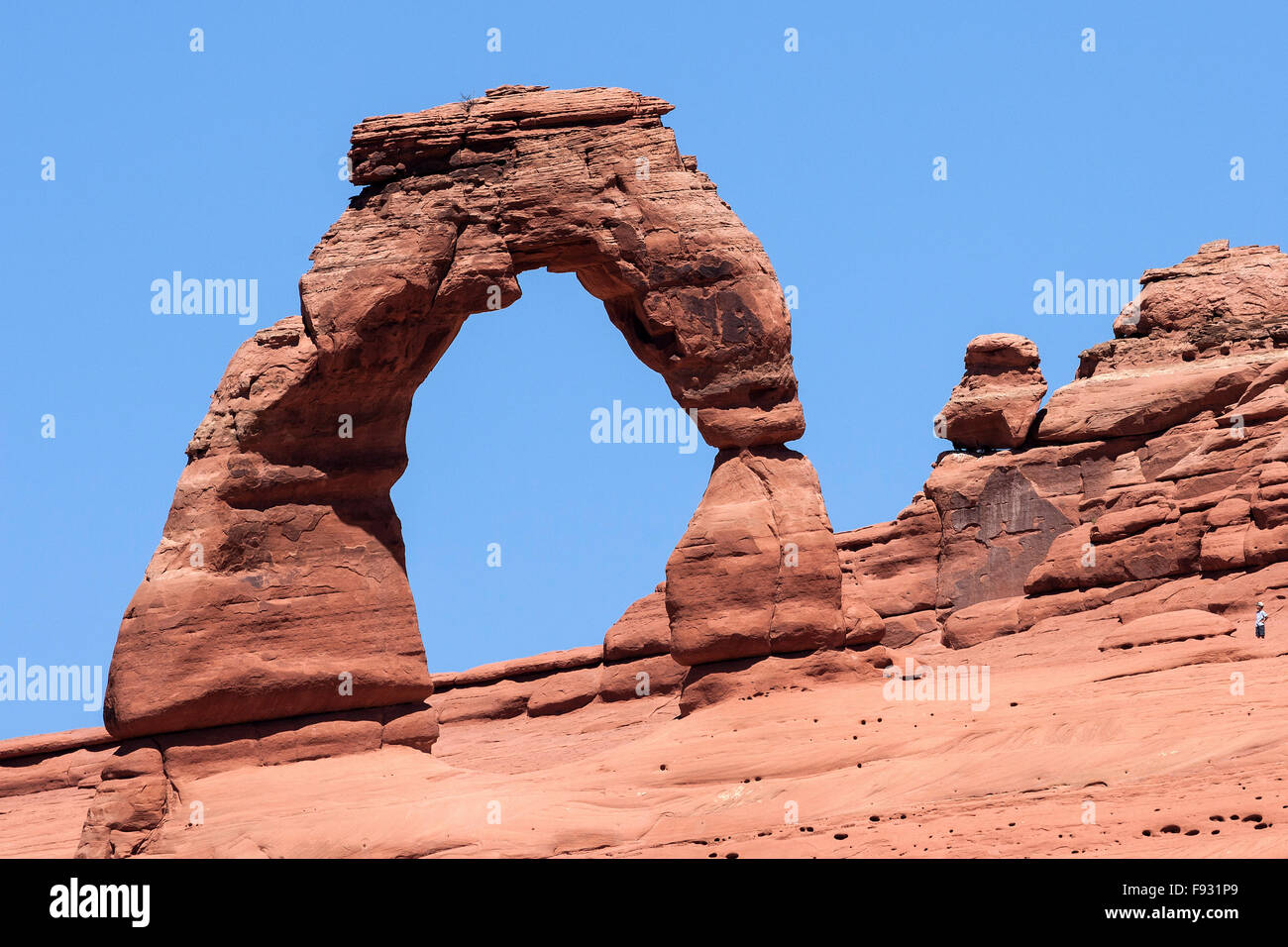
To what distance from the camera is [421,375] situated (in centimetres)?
2473

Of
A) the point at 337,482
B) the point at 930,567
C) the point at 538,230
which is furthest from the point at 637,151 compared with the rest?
the point at 930,567

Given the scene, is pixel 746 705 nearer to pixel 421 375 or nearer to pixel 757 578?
pixel 757 578

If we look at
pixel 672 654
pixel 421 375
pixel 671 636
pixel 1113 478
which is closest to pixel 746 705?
pixel 672 654

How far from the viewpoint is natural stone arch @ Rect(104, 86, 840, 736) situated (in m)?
23.4

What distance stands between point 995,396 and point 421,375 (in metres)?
18.7

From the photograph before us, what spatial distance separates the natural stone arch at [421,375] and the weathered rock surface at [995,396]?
54.8ft

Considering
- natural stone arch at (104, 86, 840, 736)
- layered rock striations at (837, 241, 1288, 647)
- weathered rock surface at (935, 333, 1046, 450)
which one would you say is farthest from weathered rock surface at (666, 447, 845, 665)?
weathered rock surface at (935, 333, 1046, 450)

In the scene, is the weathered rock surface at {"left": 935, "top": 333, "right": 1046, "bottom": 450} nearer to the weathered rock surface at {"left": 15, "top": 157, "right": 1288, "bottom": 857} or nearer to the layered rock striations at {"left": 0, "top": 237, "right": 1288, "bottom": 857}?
the layered rock striations at {"left": 0, "top": 237, "right": 1288, "bottom": 857}

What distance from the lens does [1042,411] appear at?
132 ft

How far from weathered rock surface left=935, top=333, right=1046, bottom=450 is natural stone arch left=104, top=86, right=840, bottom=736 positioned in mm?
16717

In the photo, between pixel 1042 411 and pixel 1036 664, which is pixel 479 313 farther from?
pixel 1042 411

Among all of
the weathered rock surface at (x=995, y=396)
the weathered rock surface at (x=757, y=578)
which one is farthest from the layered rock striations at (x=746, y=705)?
the weathered rock surface at (x=995, y=396)

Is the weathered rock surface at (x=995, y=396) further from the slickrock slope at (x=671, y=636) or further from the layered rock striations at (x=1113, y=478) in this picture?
the slickrock slope at (x=671, y=636)

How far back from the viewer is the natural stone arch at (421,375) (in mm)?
23422
